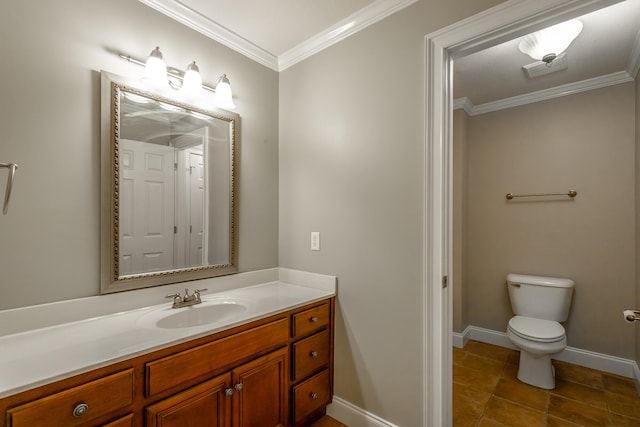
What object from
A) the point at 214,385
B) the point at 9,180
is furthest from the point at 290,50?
the point at 214,385

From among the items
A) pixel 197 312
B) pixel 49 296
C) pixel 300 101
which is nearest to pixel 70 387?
pixel 49 296

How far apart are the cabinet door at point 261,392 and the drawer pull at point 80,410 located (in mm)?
534

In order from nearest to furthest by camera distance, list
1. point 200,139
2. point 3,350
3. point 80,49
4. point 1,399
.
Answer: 1. point 1,399
2. point 3,350
3. point 80,49
4. point 200,139

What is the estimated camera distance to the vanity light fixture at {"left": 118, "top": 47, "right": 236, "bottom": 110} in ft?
4.69

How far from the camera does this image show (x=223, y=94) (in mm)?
1736

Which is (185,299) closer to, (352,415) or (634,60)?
(352,415)

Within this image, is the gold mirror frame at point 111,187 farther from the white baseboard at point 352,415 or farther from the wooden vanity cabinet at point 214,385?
the white baseboard at point 352,415

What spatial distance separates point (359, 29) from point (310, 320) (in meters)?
1.73

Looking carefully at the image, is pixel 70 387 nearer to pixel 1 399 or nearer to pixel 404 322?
pixel 1 399

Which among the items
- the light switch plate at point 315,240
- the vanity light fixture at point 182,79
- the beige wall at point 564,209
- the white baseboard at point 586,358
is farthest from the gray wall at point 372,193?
the beige wall at point 564,209

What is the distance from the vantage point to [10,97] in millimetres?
1175

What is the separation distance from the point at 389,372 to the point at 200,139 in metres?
1.71

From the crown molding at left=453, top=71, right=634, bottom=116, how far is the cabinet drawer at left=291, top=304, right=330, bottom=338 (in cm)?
233

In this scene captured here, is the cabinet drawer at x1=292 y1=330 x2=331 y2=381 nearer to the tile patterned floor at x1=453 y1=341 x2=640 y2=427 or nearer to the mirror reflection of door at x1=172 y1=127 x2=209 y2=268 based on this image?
the mirror reflection of door at x1=172 y1=127 x2=209 y2=268
